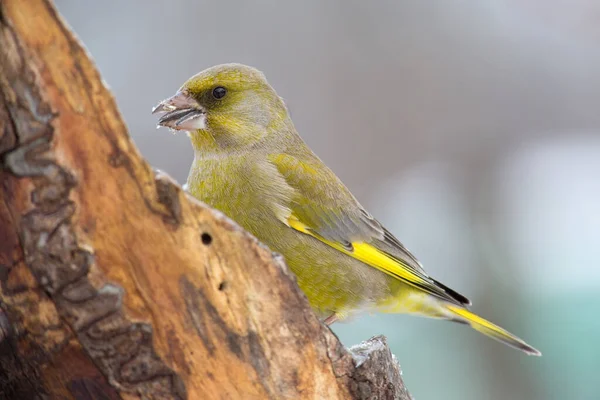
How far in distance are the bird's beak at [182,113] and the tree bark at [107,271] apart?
4.13ft

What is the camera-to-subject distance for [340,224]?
3.39 metres

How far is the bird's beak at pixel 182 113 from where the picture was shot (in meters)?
3.17

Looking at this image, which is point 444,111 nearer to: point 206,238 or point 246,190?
point 246,190

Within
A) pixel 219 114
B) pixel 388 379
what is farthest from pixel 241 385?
pixel 219 114

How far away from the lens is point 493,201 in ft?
23.3

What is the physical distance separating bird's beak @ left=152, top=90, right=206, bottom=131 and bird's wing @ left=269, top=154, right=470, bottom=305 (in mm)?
353

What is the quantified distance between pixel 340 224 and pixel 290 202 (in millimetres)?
289

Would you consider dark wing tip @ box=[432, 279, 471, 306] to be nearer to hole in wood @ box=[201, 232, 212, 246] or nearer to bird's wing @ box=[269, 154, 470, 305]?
bird's wing @ box=[269, 154, 470, 305]

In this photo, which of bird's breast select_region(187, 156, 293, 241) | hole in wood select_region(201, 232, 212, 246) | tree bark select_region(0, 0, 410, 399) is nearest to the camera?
tree bark select_region(0, 0, 410, 399)

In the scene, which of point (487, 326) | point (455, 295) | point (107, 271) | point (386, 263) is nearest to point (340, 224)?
point (386, 263)

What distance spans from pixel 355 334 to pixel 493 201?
2364 millimetres

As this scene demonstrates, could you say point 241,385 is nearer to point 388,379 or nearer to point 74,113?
point 388,379

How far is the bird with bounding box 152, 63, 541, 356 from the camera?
124 inches

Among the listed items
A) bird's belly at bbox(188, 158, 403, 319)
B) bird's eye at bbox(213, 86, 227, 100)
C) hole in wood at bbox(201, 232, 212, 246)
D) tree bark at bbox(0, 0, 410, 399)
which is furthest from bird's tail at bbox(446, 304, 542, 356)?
hole in wood at bbox(201, 232, 212, 246)
